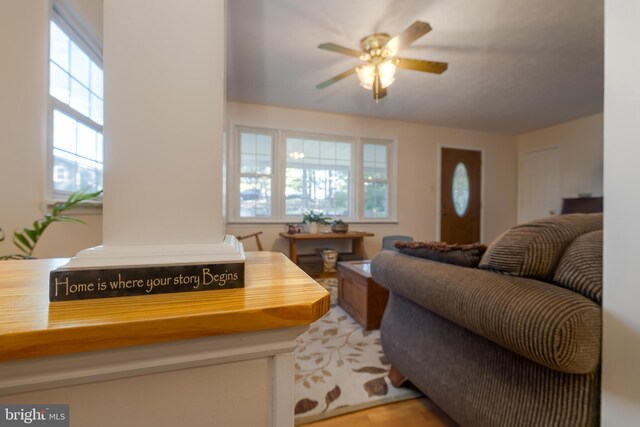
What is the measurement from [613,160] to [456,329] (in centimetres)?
70

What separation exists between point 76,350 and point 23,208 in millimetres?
1712

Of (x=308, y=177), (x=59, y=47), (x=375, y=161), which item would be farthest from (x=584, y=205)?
(x=59, y=47)

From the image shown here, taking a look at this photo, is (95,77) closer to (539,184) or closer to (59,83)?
(59,83)

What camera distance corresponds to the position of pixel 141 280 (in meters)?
0.37

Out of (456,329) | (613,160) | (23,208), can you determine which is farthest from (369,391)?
(23,208)

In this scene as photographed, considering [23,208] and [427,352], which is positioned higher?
[23,208]

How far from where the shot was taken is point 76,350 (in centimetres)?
27

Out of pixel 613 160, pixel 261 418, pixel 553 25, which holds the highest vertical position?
pixel 553 25

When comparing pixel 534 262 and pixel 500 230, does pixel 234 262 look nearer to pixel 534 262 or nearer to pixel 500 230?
pixel 534 262

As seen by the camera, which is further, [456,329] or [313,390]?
[313,390]

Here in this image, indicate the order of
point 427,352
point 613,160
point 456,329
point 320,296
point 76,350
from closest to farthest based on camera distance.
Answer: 1. point 76,350
2. point 320,296
3. point 613,160
4. point 456,329
5. point 427,352

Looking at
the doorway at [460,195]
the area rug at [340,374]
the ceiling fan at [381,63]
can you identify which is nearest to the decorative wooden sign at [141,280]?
the area rug at [340,374]

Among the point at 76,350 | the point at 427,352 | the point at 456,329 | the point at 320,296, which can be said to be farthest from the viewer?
the point at 427,352

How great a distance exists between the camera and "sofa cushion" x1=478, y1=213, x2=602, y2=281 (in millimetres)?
827
